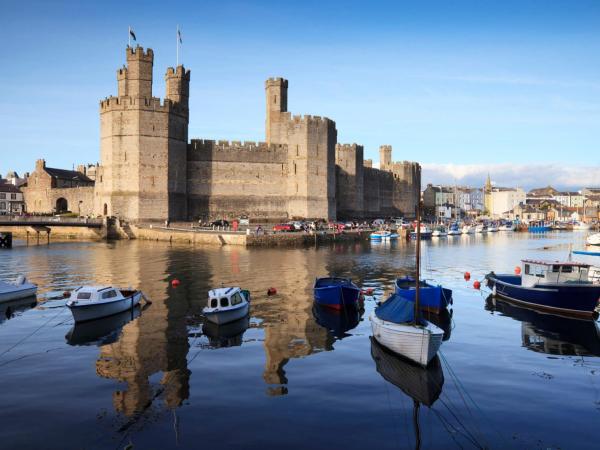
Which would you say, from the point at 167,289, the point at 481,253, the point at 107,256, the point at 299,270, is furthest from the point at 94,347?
the point at 481,253

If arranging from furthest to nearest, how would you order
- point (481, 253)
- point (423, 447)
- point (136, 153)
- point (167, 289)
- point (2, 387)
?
1. point (136, 153)
2. point (481, 253)
3. point (167, 289)
4. point (2, 387)
5. point (423, 447)

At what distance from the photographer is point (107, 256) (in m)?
36.2

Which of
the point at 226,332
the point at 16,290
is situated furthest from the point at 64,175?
the point at 226,332

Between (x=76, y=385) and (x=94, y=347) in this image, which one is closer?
(x=76, y=385)

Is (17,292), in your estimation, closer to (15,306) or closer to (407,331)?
(15,306)

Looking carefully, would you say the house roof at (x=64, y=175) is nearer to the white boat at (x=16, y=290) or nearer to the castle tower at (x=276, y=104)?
the castle tower at (x=276, y=104)

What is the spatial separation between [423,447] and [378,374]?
141 inches

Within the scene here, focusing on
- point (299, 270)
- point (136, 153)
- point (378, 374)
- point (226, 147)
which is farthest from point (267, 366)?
point (226, 147)

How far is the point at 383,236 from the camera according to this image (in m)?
59.9

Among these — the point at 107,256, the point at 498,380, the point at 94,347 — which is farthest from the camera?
the point at 107,256

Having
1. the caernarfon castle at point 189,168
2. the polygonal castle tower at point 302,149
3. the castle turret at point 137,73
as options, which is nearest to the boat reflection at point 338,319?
the caernarfon castle at point 189,168

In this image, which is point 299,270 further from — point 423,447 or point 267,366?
point 423,447

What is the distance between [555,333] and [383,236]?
42831 millimetres

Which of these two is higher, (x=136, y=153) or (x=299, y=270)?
(x=136, y=153)
